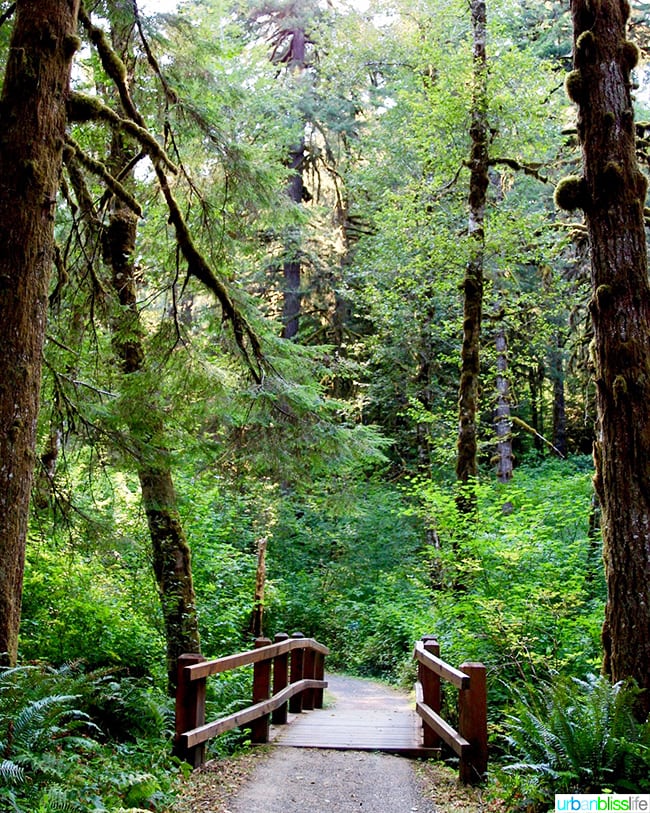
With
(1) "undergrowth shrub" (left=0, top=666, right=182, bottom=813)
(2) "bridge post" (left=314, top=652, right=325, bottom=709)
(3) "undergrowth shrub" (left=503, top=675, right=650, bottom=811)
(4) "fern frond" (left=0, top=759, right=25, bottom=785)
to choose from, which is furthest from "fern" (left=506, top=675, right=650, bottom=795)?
(2) "bridge post" (left=314, top=652, right=325, bottom=709)

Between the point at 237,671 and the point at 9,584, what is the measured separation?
22.8 feet

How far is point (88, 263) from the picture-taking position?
725 centimetres

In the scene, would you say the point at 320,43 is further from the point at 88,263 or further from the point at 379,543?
the point at 88,263

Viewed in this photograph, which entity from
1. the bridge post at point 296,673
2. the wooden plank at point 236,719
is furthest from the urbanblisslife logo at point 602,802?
the bridge post at point 296,673

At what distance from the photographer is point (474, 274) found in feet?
42.6

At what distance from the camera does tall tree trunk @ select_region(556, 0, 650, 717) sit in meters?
5.38

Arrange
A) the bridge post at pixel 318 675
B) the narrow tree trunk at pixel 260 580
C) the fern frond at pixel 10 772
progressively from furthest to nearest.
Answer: the narrow tree trunk at pixel 260 580 < the bridge post at pixel 318 675 < the fern frond at pixel 10 772

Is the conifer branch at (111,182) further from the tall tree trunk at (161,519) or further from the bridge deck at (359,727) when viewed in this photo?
the bridge deck at (359,727)

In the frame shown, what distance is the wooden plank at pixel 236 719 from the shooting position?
5.97 meters

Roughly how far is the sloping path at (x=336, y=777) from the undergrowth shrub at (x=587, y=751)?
1.32m

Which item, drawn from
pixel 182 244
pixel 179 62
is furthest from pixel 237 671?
pixel 179 62

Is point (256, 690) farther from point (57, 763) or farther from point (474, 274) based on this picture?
point (474, 274)

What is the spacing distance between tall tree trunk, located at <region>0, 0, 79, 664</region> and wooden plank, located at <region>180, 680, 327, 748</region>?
5.98ft

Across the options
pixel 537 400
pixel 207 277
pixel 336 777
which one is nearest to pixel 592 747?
pixel 336 777
